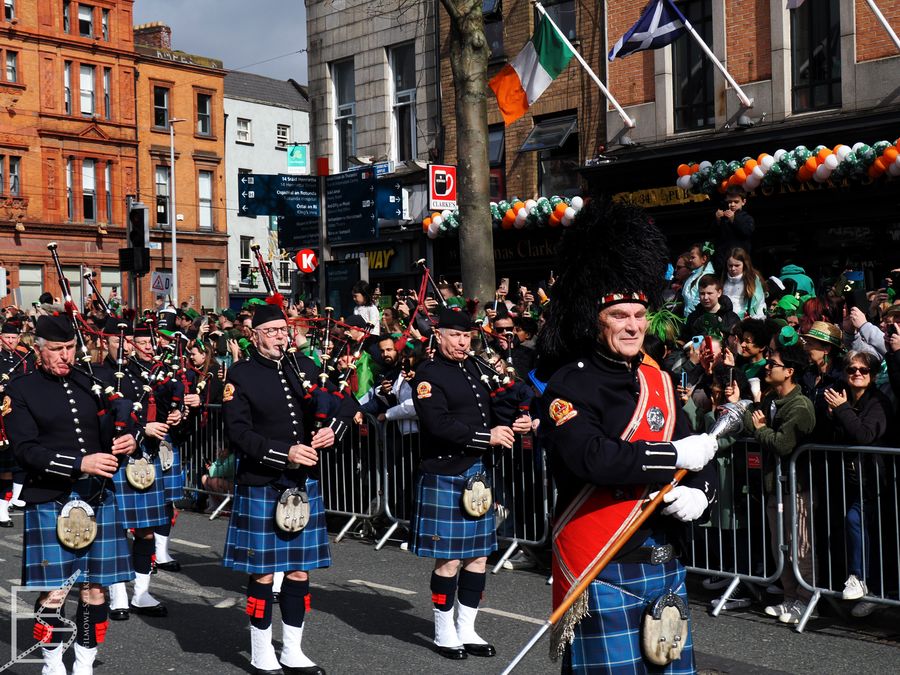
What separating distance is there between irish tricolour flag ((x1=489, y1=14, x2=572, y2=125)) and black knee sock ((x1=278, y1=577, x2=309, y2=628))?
9530 mm

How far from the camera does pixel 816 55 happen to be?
52.6 ft

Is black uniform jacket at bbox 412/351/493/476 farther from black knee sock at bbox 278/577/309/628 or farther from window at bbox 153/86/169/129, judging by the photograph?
window at bbox 153/86/169/129

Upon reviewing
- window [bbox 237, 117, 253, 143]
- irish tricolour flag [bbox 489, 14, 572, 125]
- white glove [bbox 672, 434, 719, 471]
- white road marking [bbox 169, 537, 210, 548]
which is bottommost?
white road marking [bbox 169, 537, 210, 548]

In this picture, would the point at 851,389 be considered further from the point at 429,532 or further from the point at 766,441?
the point at 429,532

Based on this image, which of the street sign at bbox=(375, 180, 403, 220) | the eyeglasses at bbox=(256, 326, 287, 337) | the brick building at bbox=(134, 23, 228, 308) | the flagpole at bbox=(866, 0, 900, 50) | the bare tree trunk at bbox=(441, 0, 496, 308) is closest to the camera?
the eyeglasses at bbox=(256, 326, 287, 337)

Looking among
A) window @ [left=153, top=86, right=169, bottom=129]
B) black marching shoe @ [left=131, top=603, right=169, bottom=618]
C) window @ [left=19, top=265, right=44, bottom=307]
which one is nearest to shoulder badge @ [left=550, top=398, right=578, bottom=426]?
black marching shoe @ [left=131, top=603, right=169, bottom=618]

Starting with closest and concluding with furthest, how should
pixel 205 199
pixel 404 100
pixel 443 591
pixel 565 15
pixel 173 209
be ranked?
1. pixel 443 591
2. pixel 565 15
3. pixel 404 100
4. pixel 173 209
5. pixel 205 199

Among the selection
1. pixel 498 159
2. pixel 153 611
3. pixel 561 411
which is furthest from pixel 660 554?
pixel 498 159

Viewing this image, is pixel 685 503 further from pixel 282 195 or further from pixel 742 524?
pixel 282 195

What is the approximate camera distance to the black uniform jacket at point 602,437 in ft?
12.4

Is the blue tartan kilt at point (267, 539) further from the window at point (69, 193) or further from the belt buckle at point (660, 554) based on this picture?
the window at point (69, 193)

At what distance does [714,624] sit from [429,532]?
1.84 meters

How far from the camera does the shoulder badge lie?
3865mm

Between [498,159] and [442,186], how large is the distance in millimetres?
1863
